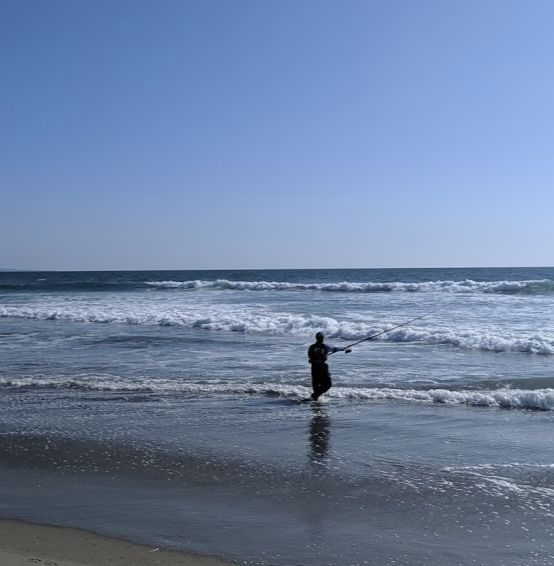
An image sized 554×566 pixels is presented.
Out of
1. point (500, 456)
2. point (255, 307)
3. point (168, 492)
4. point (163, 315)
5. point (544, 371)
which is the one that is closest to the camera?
point (168, 492)

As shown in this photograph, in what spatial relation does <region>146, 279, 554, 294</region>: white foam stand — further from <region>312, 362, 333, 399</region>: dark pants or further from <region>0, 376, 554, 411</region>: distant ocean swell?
<region>312, 362, 333, 399</region>: dark pants

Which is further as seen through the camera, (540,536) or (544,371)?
(544,371)

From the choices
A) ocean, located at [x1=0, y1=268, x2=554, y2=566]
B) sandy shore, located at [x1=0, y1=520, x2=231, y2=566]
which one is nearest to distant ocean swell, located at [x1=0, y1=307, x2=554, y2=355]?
ocean, located at [x1=0, y1=268, x2=554, y2=566]

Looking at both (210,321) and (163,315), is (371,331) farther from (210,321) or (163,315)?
(163,315)

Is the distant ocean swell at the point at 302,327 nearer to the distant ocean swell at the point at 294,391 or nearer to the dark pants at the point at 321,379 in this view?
the distant ocean swell at the point at 294,391

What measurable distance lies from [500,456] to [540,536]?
7.17ft

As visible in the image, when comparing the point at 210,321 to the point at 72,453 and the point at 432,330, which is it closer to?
the point at 432,330

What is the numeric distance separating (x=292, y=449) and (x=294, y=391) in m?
3.59

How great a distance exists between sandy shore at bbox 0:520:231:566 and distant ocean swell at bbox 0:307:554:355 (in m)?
12.6

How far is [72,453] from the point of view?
749 cm

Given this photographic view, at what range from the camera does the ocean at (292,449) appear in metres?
5.12

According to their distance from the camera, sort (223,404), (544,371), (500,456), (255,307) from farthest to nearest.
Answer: (255,307)
(544,371)
(223,404)
(500,456)

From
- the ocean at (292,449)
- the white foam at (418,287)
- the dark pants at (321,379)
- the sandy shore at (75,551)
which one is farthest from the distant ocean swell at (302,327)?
the white foam at (418,287)

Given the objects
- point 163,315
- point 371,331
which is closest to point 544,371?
point 371,331
